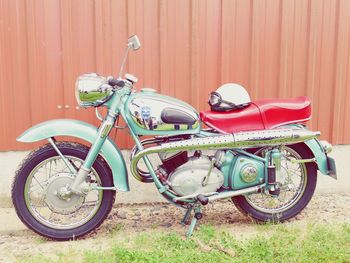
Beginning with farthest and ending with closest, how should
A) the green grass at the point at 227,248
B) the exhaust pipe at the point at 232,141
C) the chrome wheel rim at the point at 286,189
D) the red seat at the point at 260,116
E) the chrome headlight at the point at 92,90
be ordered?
the chrome wheel rim at the point at 286,189 < the red seat at the point at 260,116 < the exhaust pipe at the point at 232,141 < the chrome headlight at the point at 92,90 < the green grass at the point at 227,248

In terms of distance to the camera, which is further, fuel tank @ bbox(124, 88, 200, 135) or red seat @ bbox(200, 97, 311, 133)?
red seat @ bbox(200, 97, 311, 133)

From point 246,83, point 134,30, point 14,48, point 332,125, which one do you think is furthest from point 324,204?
point 14,48

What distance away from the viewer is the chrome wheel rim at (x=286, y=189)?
4473 millimetres

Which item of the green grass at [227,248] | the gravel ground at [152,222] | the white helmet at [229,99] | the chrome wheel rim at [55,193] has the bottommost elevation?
the gravel ground at [152,222]

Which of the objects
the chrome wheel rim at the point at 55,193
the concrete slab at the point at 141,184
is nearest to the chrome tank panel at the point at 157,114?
the chrome wheel rim at the point at 55,193

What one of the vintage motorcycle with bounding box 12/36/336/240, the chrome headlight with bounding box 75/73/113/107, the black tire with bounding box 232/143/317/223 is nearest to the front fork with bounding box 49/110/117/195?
the vintage motorcycle with bounding box 12/36/336/240

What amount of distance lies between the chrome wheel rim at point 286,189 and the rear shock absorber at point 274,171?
66 mm

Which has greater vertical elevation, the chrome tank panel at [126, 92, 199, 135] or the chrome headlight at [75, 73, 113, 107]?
the chrome headlight at [75, 73, 113, 107]

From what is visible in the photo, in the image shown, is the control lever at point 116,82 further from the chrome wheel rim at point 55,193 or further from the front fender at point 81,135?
the chrome wheel rim at point 55,193

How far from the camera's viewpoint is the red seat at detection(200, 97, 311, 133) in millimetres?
4242

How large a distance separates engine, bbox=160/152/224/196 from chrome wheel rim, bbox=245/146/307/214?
0.41 metres

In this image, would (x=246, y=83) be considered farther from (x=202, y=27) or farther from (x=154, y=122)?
(x=154, y=122)

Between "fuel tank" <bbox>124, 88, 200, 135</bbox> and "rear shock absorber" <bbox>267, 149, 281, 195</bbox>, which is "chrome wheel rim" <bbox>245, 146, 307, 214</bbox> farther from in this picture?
"fuel tank" <bbox>124, 88, 200, 135</bbox>

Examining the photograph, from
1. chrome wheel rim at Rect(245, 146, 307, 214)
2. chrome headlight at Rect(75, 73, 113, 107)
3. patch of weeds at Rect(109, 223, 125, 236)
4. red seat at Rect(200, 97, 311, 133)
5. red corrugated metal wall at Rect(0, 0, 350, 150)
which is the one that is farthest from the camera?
red corrugated metal wall at Rect(0, 0, 350, 150)
